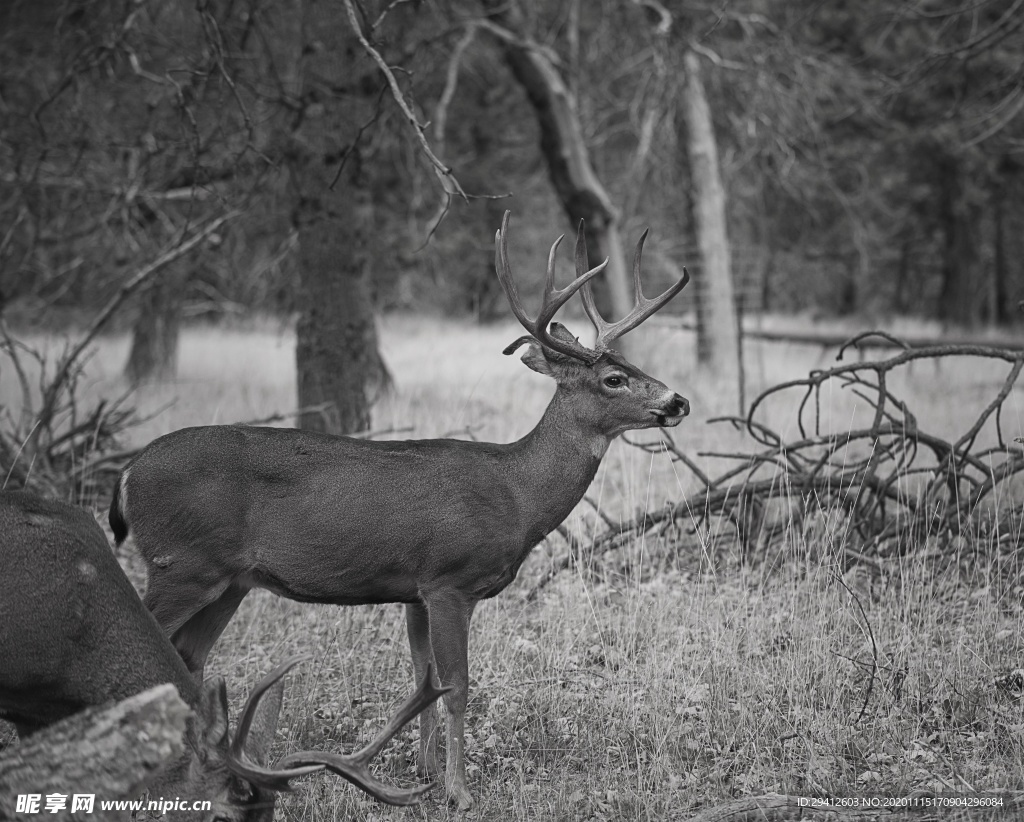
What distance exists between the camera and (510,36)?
10258 millimetres

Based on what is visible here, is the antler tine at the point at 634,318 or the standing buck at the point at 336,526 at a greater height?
→ the antler tine at the point at 634,318

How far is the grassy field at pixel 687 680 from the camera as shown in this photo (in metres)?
4.12

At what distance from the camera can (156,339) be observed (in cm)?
1405

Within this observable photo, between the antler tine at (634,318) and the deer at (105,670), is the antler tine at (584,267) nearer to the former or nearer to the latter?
the antler tine at (634,318)

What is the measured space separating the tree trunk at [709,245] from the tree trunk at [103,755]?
502 inches

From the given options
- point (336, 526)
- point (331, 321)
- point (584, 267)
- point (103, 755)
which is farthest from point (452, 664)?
point (331, 321)

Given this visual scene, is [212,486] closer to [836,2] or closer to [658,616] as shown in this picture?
[658,616]

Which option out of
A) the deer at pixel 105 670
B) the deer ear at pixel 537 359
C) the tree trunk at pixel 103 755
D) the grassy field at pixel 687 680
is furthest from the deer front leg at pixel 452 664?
the tree trunk at pixel 103 755

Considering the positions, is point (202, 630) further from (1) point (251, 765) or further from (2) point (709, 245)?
(2) point (709, 245)

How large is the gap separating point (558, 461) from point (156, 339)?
10.6 metres

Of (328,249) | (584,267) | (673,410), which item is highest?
(328,249)

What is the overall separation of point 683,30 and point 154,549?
10.9 m

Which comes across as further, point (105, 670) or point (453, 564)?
point (453, 564)

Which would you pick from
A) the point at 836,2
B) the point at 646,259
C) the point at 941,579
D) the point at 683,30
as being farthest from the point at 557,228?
the point at 941,579
